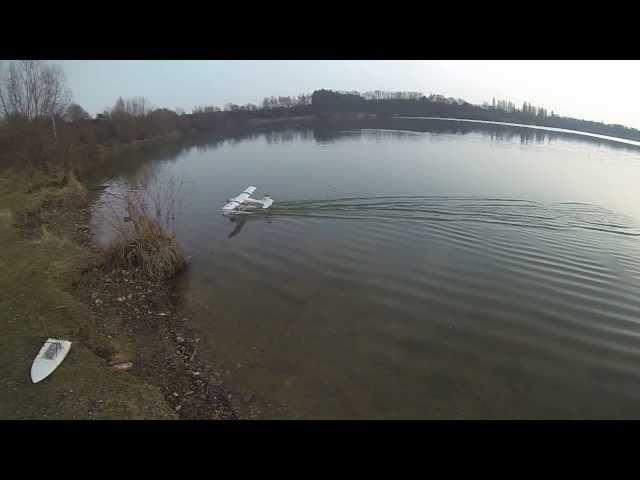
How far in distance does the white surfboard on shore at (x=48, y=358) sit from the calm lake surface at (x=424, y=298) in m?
2.68

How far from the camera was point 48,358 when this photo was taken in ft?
19.9

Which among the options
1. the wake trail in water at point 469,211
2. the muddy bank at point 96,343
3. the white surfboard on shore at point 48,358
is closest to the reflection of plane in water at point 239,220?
the wake trail in water at point 469,211

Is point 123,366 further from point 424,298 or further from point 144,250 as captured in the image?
point 424,298

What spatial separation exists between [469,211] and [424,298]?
8.83 metres

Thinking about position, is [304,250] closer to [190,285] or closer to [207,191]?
[190,285]

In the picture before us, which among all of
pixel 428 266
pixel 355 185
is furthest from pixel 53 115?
pixel 428 266

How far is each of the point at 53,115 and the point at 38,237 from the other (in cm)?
2525

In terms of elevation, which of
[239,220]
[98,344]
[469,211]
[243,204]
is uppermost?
[243,204]

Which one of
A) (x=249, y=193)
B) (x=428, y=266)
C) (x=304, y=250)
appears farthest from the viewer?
(x=249, y=193)

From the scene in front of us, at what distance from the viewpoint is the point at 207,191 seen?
22.7 metres

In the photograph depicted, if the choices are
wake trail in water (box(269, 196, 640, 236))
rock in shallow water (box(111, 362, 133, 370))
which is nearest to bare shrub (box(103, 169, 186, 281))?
rock in shallow water (box(111, 362, 133, 370))

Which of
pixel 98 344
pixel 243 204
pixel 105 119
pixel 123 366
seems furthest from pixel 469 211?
pixel 105 119

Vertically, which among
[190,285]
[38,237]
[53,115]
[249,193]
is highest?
[53,115]

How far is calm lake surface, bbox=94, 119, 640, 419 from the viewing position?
22.0 feet
